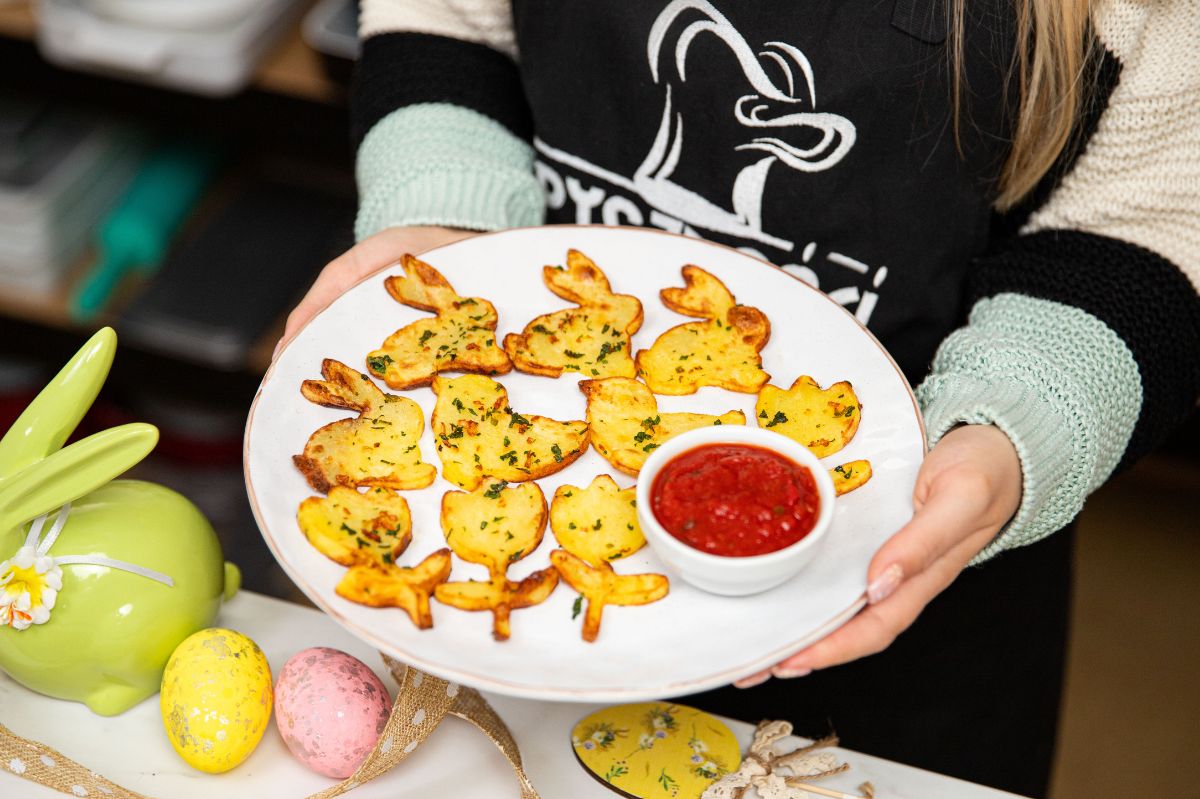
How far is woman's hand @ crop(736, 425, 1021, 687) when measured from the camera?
43.6 inches

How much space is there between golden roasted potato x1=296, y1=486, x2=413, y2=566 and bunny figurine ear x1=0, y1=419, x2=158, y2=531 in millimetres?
190

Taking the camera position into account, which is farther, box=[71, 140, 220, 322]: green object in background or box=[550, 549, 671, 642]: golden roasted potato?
box=[71, 140, 220, 322]: green object in background

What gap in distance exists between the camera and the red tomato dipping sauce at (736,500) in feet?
3.79

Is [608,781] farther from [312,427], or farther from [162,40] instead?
[162,40]

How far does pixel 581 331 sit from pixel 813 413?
1.06 feet

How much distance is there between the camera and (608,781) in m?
1.27

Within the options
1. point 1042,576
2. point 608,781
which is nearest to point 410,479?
point 608,781

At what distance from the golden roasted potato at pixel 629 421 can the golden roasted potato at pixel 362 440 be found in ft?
0.67

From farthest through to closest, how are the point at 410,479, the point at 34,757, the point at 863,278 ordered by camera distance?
the point at 863,278 < the point at 410,479 < the point at 34,757

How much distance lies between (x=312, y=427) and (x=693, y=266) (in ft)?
1.79

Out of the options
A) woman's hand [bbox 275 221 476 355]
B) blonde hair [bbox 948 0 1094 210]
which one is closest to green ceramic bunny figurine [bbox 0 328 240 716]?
woman's hand [bbox 275 221 476 355]

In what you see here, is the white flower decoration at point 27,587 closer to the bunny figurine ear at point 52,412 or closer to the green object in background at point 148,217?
Answer: the bunny figurine ear at point 52,412

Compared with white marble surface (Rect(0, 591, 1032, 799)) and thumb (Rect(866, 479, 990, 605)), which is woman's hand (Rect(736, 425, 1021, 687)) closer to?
thumb (Rect(866, 479, 990, 605))

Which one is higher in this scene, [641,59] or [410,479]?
[641,59]
